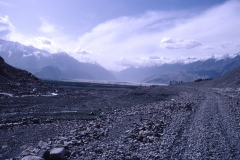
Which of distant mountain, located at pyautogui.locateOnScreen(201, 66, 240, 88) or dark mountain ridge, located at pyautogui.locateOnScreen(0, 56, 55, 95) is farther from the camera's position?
distant mountain, located at pyautogui.locateOnScreen(201, 66, 240, 88)

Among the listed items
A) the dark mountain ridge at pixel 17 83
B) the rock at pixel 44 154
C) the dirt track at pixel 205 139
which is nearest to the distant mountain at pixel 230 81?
the dirt track at pixel 205 139

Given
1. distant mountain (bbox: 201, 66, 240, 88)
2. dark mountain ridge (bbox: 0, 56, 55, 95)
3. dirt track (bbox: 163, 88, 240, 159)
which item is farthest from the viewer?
distant mountain (bbox: 201, 66, 240, 88)

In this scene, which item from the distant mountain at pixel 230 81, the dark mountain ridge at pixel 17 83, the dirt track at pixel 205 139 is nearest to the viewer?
the dirt track at pixel 205 139

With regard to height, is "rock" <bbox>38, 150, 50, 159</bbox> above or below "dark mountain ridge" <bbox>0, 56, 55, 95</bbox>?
below

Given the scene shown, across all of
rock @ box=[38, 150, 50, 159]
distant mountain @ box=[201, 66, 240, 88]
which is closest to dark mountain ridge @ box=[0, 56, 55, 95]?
rock @ box=[38, 150, 50, 159]

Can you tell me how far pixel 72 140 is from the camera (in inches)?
506

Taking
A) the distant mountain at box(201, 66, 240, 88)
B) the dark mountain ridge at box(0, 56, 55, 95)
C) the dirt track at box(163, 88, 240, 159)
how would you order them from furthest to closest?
the distant mountain at box(201, 66, 240, 88) < the dark mountain ridge at box(0, 56, 55, 95) < the dirt track at box(163, 88, 240, 159)

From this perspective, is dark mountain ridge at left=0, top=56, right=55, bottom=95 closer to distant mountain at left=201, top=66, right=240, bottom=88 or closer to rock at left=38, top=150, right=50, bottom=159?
rock at left=38, top=150, right=50, bottom=159

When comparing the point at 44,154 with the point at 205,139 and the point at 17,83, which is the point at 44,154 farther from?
the point at 17,83

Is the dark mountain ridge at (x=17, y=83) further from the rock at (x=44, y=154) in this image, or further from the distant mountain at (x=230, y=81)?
the distant mountain at (x=230, y=81)

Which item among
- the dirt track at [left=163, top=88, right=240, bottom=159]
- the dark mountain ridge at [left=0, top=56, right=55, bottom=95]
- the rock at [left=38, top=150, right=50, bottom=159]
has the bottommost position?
the rock at [left=38, top=150, right=50, bottom=159]

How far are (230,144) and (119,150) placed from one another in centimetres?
574

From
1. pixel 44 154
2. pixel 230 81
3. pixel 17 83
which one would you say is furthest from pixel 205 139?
pixel 230 81

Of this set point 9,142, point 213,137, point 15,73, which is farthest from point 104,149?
point 15,73
